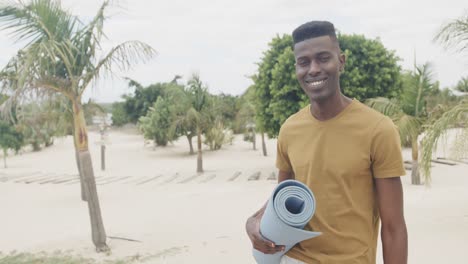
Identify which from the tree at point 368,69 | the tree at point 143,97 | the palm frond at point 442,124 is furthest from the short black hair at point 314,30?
the tree at point 143,97

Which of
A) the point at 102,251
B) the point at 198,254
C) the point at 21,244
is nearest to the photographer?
the point at 198,254

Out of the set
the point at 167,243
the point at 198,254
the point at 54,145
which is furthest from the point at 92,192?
the point at 54,145

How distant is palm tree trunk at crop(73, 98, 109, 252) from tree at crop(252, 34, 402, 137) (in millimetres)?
8946

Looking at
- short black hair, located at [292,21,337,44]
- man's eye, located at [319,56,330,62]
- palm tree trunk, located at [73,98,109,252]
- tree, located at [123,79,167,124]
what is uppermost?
tree, located at [123,79,167,124]

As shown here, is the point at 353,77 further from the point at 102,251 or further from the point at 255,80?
the point at 102,251

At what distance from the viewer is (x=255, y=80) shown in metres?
16.5

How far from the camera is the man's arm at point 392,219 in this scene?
1.66 meters

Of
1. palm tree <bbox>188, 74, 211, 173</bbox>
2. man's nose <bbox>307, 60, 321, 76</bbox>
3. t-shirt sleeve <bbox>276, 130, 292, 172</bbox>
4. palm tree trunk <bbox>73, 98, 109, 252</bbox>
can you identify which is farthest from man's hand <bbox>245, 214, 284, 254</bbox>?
palm tree <bbox>188, 74, 211, 173</bbox>

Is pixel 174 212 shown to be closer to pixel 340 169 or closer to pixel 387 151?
pixel 340 169

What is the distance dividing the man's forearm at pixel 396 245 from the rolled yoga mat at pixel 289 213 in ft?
1.10

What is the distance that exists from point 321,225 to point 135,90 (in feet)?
133

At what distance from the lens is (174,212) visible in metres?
10.2

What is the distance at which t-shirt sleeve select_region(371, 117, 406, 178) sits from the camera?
162 centimetres

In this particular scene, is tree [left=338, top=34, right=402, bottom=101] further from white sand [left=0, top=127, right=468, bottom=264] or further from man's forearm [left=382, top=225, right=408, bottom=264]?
man's forearm [left=382, top=225, right=408, bottom=264]
